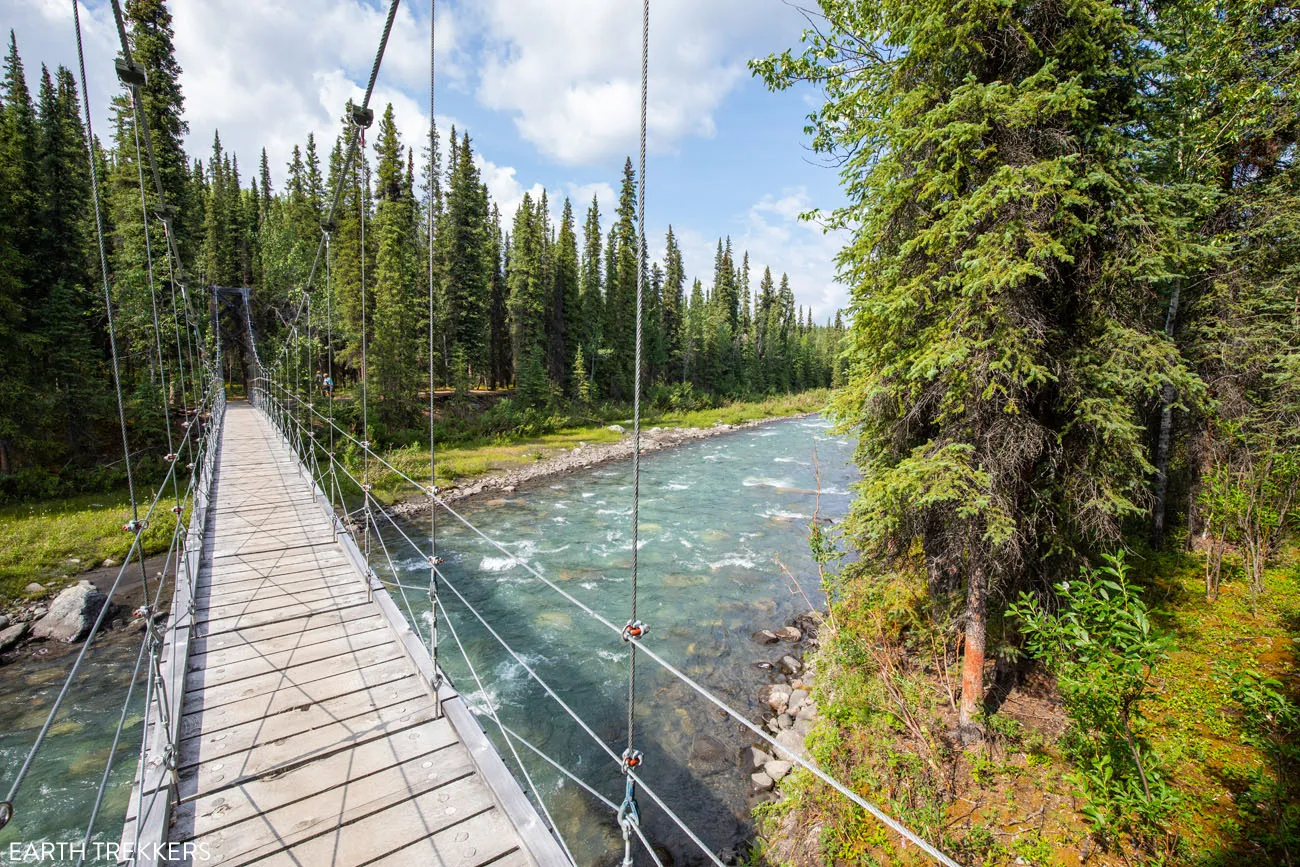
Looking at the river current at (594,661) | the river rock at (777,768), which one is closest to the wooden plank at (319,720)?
the river current at (594,661)

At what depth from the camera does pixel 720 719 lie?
6.90 metres

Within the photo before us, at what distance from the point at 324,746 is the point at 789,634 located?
7.17 meters

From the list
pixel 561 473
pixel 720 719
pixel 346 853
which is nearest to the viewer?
pixel 346 853

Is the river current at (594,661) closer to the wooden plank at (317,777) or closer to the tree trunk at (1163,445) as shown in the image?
the wooden plank at (317,777)

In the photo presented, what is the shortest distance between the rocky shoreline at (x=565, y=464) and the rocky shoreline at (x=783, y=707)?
1218 cm

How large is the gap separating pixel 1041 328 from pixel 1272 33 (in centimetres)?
498

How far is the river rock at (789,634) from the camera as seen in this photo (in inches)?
344

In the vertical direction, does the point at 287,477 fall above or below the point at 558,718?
above

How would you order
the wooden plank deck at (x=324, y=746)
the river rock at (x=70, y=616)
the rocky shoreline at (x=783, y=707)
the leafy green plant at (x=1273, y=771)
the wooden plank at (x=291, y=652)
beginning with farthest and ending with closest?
the river rock at (x=70, y=616)
the rocky shoreline at (x=783, y=707)
the wooden plank at (x=291, y=652)
the leafy green plant at (x=1273, y=771)
the wooden plank deck at (x=324, y=746)

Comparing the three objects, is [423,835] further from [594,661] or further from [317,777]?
[594,661]

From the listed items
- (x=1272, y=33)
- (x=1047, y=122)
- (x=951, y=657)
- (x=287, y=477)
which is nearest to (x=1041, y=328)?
(x=1047, y=122)

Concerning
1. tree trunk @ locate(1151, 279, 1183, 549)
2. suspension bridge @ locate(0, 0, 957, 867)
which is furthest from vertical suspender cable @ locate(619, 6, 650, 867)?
tree trunk @ locate(1151, 279, 1183, 549)

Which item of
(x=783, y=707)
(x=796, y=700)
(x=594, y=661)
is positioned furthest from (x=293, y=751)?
(x=796, y=700)

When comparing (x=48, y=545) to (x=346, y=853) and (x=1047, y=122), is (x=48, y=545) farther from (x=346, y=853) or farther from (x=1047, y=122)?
(x=1047, y=122)
